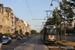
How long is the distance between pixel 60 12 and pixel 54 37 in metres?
7.16

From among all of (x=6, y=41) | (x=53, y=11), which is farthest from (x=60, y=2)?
(x=6, y=41)

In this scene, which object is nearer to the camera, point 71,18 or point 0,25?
point 71,18

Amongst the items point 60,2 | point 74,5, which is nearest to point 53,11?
point 60,2

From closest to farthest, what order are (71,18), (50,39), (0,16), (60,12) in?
(50,39)
(71,18)
(60,12)
(0,16)

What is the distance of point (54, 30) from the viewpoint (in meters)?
21.9

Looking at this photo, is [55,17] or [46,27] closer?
[46,27]

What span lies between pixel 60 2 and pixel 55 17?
277 inches

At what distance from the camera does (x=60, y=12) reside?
2658 cm

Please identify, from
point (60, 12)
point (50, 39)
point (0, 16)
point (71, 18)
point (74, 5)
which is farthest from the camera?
point (0, 16)

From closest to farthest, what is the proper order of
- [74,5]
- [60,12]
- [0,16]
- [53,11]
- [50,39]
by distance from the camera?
[74,5]
[50,39]
[60,12]
[53,11]
[0,16]

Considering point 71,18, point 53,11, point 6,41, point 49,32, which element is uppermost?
point 53,11

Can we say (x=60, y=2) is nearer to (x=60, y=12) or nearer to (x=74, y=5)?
(x=60, y=12)

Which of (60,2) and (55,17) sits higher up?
(60,2)

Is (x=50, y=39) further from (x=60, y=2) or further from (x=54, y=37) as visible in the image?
(x=60, y=2)
